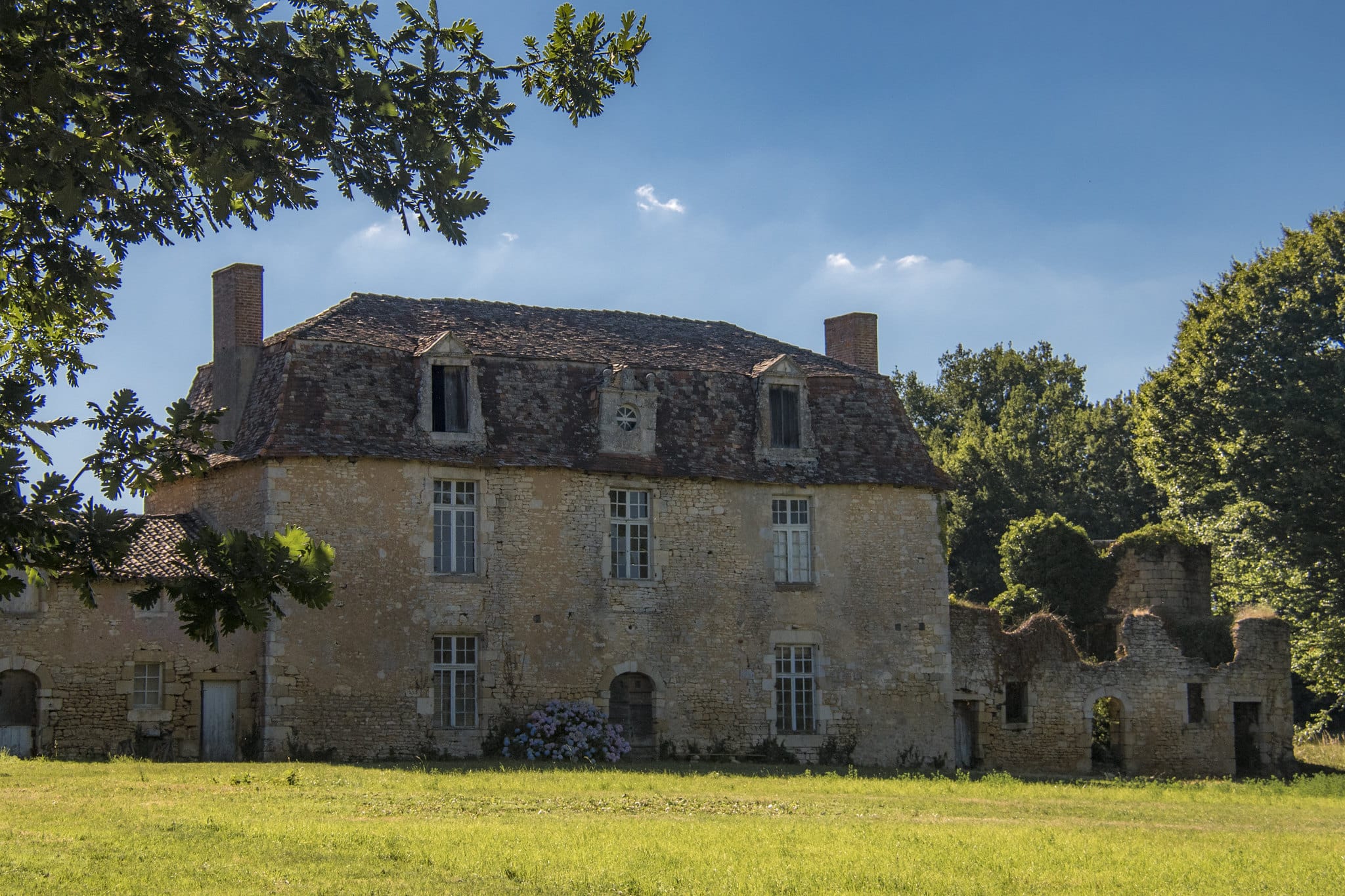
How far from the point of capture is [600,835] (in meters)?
14.3

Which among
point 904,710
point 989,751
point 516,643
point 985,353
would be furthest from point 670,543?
point 985,353

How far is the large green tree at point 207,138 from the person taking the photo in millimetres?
7453

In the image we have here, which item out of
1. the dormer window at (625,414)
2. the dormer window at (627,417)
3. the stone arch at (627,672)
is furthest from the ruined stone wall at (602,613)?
the dormer window at (627,417)

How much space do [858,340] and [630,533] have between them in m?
7.27

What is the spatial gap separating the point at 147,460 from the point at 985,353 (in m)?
49.0

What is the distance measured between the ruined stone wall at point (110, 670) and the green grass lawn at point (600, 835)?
6.14 ft

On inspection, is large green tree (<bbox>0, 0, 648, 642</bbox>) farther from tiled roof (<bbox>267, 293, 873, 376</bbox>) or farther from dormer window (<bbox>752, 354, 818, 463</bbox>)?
dormer window (<bbox>752, 354, 818, 463</bbox>)

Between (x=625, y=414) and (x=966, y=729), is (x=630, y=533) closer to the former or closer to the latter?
(x=625, y=414)

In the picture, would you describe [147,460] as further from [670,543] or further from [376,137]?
[670,543]

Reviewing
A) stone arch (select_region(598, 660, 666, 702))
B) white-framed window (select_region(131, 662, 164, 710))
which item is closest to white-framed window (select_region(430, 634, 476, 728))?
stone arch (select_region(598, 660, 666, 702))

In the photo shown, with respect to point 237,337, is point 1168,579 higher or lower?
lower

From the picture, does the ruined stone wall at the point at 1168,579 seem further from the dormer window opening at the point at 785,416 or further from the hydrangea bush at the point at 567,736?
the hydrangea bush at the point at 567,736

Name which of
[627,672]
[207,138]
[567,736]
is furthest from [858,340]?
[207,138]

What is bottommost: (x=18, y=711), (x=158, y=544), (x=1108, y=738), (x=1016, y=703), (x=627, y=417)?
(x=1108, y=738)
